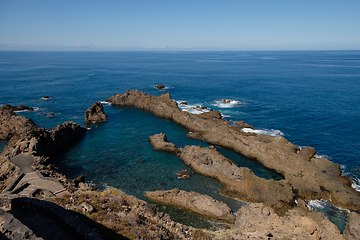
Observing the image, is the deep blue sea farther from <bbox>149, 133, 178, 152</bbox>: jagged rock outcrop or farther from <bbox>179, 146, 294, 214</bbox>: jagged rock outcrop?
<bbox>179, 146, 294, 214</bbox>: jagged rock outcrop

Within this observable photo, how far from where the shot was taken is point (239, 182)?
36125 millimetres

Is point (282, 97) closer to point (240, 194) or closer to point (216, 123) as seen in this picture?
point (216, 123)

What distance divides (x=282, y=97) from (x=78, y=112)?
82.5 m

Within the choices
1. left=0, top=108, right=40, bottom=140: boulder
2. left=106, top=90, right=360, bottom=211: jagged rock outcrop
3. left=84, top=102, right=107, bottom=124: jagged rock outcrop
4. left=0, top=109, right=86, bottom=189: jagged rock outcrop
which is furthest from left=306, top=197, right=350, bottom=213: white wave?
left=0, top=108, right=40, bottom=140: boulder

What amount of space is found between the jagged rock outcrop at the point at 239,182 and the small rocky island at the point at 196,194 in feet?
0.49

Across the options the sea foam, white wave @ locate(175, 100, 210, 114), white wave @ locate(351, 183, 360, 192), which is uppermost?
the sea foam

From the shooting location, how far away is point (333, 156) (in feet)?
149

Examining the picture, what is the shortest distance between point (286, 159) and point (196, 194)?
21.3 m

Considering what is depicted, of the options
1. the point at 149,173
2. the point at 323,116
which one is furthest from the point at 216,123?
the point at 323,116

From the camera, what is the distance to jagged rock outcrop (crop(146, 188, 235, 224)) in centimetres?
2908

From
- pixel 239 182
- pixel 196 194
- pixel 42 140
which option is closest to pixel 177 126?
pixel 239 182

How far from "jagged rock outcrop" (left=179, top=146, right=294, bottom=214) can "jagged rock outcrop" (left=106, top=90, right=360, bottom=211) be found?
435 cm

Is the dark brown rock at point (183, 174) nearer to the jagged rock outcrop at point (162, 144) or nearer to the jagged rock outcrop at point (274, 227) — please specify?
the jagged rock outcrop at point (162, 144)

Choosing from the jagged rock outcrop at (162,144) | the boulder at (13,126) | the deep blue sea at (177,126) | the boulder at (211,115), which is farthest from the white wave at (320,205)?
the boulder at (13,126)
